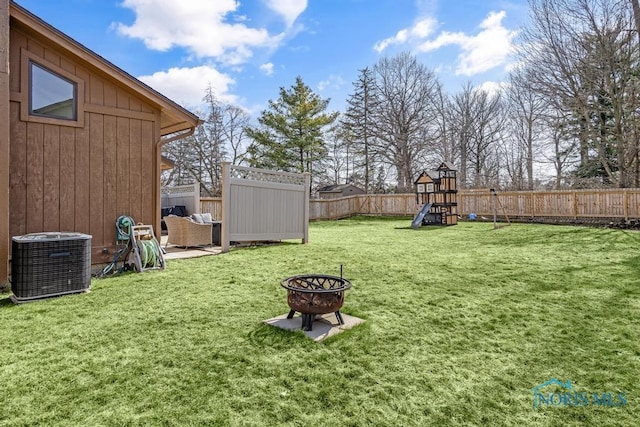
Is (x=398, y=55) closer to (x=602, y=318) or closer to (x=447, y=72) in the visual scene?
(x=447, y=72)

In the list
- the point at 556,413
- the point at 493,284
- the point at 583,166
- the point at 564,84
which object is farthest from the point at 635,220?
the point at 556,413

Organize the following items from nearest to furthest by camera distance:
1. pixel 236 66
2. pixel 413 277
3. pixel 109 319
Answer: pixel 109 319
pixel 413 277
pixel 236 66

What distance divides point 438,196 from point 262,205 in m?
9.54

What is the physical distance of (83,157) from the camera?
5.07 metres

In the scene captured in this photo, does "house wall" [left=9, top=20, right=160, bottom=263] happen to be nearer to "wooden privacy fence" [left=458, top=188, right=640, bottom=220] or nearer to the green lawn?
the green lawn

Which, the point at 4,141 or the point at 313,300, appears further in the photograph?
the point at 4,141

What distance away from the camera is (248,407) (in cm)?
185

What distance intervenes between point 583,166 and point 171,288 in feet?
59.4

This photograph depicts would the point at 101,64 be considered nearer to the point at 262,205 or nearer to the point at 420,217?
the point at 262,205

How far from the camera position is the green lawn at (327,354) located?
1834 mm

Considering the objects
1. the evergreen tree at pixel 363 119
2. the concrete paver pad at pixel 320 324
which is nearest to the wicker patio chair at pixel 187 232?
the concrete paver pad at pixel 320 324

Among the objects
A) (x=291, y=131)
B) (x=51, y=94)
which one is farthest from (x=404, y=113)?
(x=51, y=94)

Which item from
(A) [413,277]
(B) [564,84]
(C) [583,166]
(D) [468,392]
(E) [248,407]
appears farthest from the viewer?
(C) [583,166]

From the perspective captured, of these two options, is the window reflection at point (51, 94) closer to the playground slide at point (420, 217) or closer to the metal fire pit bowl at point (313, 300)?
the metal fire pit bowl at point (313, 300)
